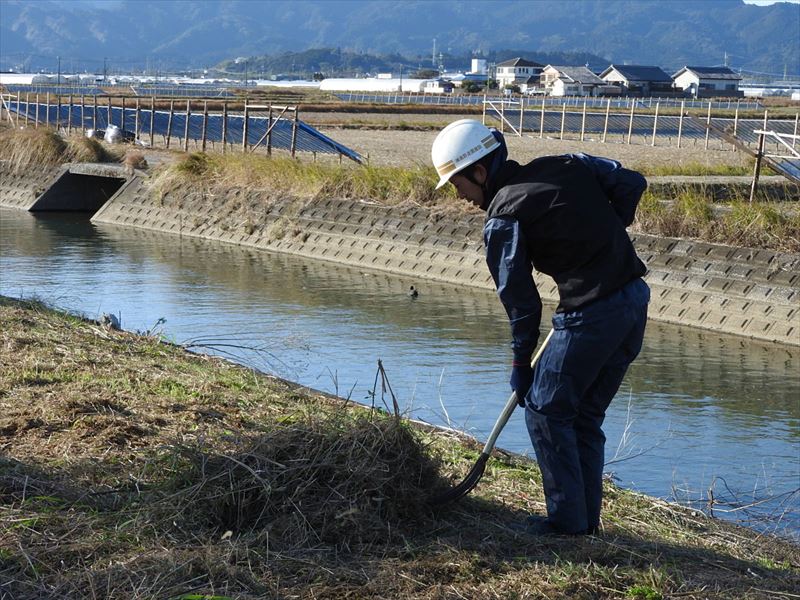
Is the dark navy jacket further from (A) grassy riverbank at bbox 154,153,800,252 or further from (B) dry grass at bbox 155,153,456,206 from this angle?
(B) dry grass at bbox 155,153,456,206

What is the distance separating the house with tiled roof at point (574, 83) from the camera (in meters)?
119

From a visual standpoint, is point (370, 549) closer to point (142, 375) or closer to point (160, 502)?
point (160, 502)

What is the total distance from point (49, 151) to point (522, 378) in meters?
26.1

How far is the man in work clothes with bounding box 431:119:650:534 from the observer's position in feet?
16.3

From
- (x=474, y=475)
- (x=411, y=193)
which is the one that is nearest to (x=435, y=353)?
(x=474, y=475)

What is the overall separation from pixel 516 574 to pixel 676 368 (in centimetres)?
820

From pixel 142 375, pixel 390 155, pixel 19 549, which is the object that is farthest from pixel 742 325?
pixel 390 155

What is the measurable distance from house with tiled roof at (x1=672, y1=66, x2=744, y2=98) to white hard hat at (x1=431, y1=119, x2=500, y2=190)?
12131 cm

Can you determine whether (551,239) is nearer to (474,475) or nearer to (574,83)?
(474,475)

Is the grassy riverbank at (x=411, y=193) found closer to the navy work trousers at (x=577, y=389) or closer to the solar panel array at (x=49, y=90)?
the navy work trousers at (x=577, y=389)

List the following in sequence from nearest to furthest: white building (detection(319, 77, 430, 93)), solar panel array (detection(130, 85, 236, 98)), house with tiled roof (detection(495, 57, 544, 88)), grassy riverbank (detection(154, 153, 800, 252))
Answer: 1. grassy riverbank (detection(154, 153, 800, 252))
2. solar panel array (detection(130, 85, 236, 98))
3. white building (detection(319, 77, 430, 93))
4. house with tiled roof (detection(495, 57, 544, 88))

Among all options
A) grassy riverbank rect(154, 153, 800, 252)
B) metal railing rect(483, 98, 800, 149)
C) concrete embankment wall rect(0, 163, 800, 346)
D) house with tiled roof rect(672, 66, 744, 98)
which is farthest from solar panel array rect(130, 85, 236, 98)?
concrete embankment wall rect(0, 163, 800, 346)

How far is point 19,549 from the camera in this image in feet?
14.7

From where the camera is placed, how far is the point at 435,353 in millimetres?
12812
